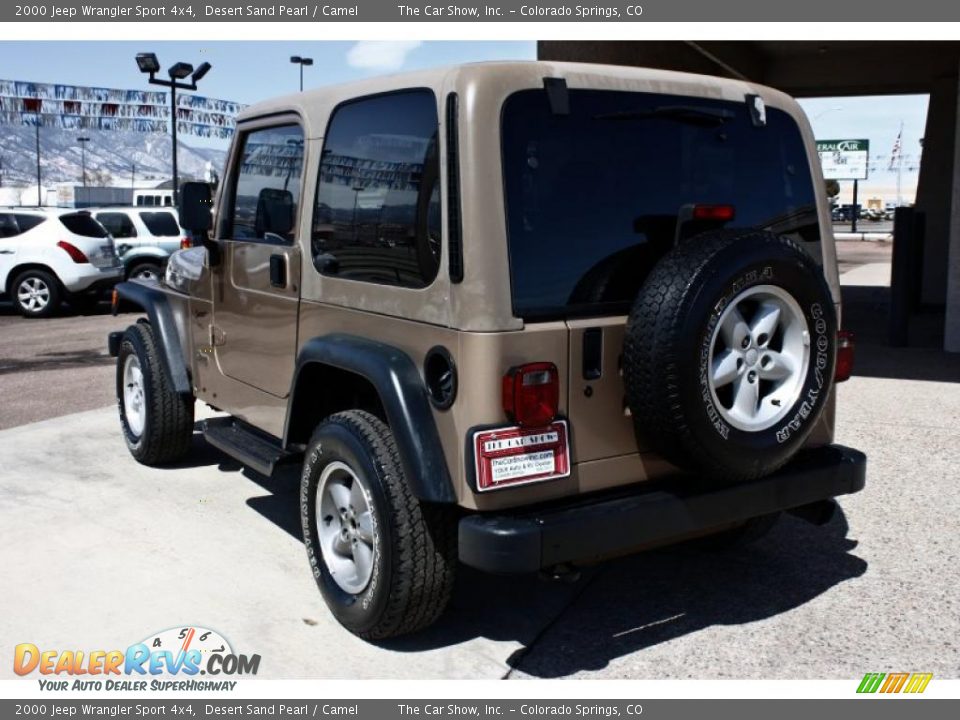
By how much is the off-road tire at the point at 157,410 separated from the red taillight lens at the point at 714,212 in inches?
135

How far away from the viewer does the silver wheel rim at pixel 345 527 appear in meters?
3.71

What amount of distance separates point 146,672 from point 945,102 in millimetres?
16494

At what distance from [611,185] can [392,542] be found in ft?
4.81

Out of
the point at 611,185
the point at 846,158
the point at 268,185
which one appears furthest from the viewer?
the point at 846,158

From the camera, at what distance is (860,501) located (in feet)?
18.0

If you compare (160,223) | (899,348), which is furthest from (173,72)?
(899,348)

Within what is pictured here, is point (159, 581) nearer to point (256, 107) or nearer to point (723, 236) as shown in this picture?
point (256, 107)

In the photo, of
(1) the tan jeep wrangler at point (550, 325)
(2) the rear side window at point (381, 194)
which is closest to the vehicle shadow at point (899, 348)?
(1) the tan jeep wrangler at point (550, 325)

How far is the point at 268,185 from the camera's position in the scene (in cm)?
463

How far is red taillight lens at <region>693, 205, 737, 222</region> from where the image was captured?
139 inches

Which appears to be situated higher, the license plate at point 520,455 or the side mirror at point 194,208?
the side mirror at point 194,208

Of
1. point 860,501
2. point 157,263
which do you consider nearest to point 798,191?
point 860,501

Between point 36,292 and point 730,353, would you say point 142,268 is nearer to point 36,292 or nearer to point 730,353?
point 36,292

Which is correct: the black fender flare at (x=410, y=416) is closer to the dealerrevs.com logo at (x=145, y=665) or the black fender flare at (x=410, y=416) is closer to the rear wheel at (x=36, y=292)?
the dealerrevs.com logo at (x=145, y=665)
